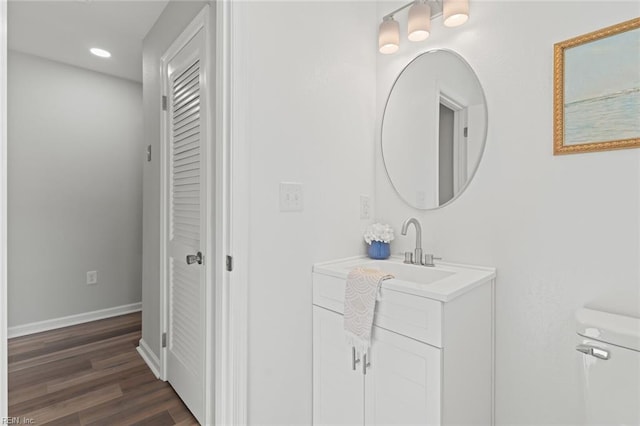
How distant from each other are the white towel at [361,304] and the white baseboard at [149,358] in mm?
1549

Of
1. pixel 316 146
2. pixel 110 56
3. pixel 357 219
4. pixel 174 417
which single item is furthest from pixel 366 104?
pixel 110 56

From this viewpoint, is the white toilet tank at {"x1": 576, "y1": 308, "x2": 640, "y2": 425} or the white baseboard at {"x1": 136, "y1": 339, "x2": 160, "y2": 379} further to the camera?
the white baseboard at {"x1": 136, "y1": 339, "x2": 160, "y2": 379}

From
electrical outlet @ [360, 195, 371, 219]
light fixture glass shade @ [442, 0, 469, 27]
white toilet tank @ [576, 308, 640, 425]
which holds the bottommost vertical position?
white toilet tank @ [576, 308, 640, 425]

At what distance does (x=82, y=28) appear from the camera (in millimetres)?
2395

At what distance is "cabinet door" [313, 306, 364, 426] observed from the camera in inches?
52.3

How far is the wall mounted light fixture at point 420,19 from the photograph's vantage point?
1456 mm

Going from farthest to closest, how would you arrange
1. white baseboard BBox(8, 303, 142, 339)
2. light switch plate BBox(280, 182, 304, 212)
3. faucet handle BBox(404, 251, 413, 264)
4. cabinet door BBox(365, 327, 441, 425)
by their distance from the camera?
white baseboard BBox(8, 303, 142, 339), faucet handle BBox(404, 251, 413, 264), light switch plate BBox(280, 182, 304, 212), cabinet door BBox(365, 327, 441, 425)

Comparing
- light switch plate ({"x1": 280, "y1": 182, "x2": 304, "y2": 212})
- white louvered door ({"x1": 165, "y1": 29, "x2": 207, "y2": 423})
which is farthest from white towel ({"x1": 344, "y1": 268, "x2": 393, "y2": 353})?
white louvered door ({"x1": 165, "y1": 29, "x2": 207, "y2": 423})

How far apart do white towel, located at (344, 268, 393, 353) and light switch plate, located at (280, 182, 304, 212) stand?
367mm

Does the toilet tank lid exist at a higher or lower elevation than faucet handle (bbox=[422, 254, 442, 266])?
lower

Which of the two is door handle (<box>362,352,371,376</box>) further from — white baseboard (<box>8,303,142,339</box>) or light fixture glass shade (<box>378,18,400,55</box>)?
white baseboard (<box>8,303,142,339</box>)

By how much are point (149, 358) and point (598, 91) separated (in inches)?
113

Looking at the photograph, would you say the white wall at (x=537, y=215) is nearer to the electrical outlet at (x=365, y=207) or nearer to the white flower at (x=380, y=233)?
the white flower at (x=380, y=233)

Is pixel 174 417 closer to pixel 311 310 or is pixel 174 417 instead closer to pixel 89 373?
pixel 89 373
